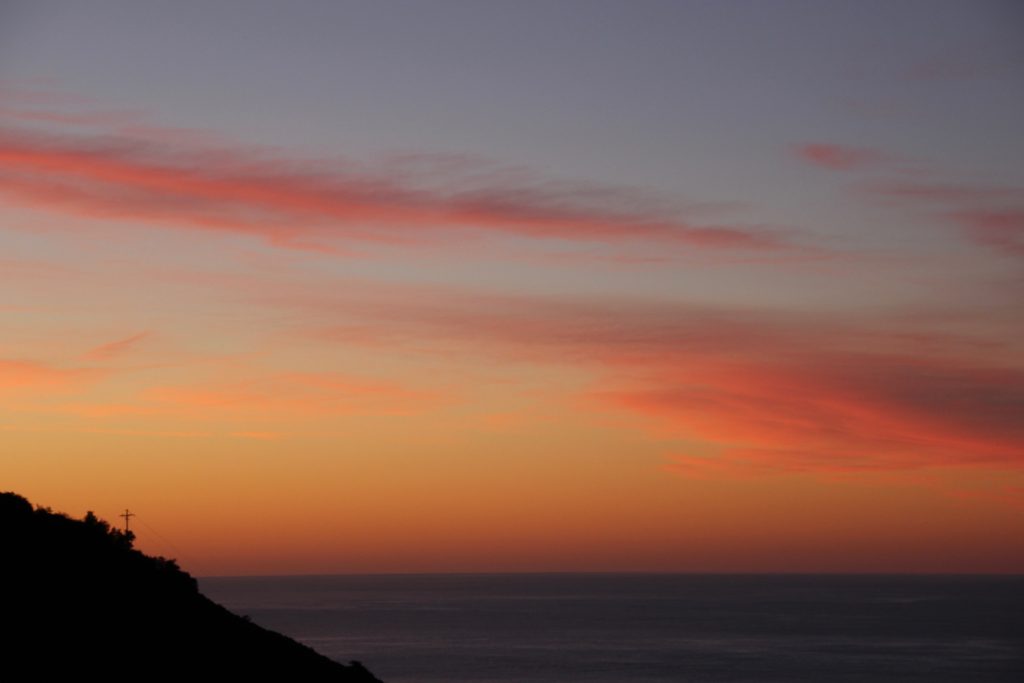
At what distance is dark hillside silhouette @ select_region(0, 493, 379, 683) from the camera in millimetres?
32094

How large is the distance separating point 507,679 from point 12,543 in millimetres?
119772

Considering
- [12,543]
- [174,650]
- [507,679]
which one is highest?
[12,543]

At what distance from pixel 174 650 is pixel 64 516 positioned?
920 centimetres

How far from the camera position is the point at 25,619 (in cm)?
3275

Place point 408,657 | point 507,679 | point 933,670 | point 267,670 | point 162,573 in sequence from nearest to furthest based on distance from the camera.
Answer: point 267,670
point 162,573
point 507,679
point 933,670
point 408,657

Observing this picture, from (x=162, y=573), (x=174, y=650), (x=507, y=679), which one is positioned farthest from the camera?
(x=507, y=679)

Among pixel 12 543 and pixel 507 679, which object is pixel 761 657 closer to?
pixel 507 679

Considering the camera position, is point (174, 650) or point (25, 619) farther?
point (174, 650)

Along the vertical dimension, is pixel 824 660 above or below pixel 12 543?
below

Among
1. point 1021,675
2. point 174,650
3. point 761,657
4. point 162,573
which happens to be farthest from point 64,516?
point 761,657

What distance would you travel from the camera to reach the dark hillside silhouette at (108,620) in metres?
32.1

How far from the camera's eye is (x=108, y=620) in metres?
35.2

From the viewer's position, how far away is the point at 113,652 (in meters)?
33.3

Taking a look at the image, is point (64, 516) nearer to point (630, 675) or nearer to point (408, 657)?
point (630, 675)
